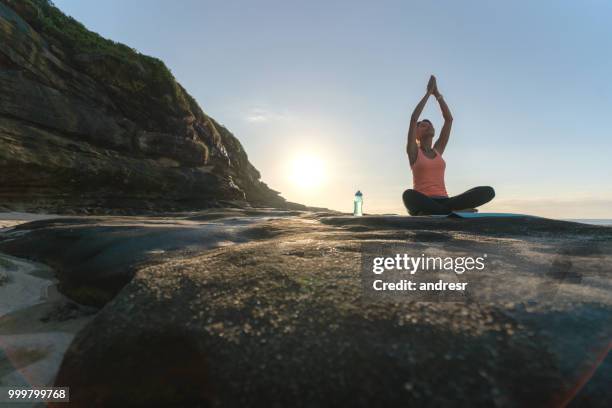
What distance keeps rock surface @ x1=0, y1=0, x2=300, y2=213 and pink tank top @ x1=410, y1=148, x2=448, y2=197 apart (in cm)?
747

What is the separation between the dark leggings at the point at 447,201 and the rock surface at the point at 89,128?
24.7 ft

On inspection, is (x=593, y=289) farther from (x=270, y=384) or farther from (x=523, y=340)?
(x=270, y=384)

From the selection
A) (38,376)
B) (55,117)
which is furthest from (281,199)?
(38,376)

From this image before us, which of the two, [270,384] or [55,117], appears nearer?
[270,384]

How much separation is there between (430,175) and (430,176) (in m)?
0.01

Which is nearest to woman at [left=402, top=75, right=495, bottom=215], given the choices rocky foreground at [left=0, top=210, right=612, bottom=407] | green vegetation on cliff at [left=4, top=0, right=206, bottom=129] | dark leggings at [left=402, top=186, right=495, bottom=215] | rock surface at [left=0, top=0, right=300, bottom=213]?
dark leggings at [left=402, top=186, right=495, bottom=215]

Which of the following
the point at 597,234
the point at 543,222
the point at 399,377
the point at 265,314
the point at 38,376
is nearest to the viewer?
the point at 399,377

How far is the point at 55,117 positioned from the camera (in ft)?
26.2

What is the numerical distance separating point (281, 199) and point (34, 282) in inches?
700

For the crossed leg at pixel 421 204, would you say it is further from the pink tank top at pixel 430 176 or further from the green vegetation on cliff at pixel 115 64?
the green vegetation on cliff at pixel 115 64

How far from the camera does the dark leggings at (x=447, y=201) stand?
389 cm

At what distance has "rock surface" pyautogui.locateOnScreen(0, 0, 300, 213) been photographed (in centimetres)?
722

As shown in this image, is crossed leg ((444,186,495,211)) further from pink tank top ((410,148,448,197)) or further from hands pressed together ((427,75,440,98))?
hands pressed together ((427,75,440,98))

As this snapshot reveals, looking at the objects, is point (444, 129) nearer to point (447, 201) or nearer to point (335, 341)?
point (447, 201)
